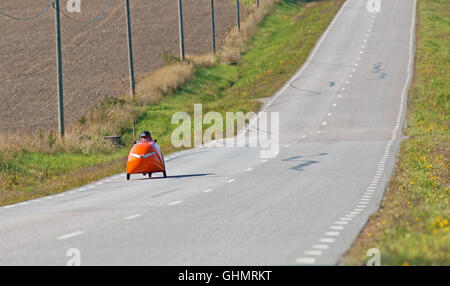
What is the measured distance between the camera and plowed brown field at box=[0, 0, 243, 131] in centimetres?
4491

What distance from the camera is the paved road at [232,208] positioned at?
10.1 metres

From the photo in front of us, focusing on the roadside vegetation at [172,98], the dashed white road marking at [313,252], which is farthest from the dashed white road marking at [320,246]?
the roadside vegetation at [172,98]

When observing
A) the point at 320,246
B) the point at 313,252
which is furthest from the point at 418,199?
the point at 313,252

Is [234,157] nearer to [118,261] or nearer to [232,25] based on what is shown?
[118,261]

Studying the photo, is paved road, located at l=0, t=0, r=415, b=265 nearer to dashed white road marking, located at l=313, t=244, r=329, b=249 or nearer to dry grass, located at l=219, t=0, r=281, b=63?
dashed white road marking, located at l=313, t=244, r=329, b=249

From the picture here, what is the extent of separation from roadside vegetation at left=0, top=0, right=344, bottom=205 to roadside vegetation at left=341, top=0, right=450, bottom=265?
33.0ft

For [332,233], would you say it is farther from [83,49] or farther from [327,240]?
[83,49]

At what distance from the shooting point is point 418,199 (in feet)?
49.3

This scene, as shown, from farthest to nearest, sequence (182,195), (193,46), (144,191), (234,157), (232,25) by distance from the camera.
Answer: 1. (232,25)
2. (193,46)
3. (234,157)
4. (144,191)
5. (182,195)

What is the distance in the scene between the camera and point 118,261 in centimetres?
947

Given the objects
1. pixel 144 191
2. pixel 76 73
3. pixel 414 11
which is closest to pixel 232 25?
pixel 414 11

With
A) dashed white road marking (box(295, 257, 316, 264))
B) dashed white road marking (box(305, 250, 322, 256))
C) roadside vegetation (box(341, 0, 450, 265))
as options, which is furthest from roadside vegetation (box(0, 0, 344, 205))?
dashed white road marking (box(295, 257, 316, 264))

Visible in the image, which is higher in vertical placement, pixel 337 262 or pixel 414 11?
pixel 414 11

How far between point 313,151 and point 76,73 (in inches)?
1228
